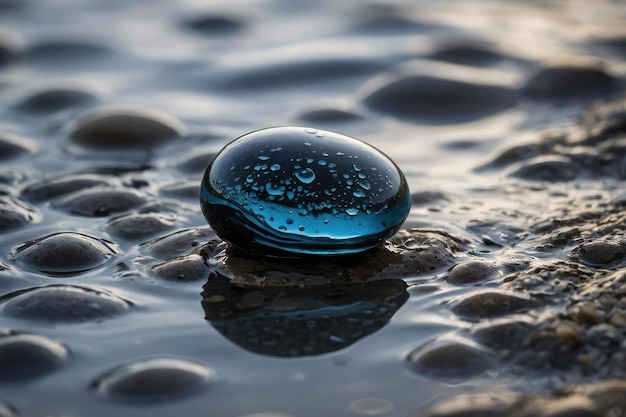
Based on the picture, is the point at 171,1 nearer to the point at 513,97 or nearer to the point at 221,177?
the point at 513,97

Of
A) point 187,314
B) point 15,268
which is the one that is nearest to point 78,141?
point 15,268

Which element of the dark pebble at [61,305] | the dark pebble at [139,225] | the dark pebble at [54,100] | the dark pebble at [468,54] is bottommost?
the dark pebble at [61,305]

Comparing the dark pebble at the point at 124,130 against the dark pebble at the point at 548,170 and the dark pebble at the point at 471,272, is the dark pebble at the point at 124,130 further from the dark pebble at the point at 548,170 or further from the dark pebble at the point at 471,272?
the dark pebble at the point at 471,272

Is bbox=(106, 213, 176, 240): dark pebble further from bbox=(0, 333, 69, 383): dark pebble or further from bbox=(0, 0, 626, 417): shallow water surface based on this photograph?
bbox=(0, 333, 69, 383): dark pebble

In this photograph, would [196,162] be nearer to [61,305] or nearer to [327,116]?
[327,116]

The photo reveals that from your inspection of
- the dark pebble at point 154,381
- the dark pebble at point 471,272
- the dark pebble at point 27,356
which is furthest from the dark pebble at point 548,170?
the dark pebble at point 27,356

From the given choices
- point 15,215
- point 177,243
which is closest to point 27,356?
point 177,243
